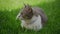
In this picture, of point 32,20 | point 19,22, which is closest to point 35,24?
point 32,20

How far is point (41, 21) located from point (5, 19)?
68 cm

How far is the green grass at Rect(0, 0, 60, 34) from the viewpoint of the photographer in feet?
12.4

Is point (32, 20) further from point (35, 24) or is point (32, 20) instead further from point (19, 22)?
point (19, 22)

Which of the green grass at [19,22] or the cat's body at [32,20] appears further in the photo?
the green grass at [19,22]

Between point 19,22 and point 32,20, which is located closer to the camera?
point 32,20

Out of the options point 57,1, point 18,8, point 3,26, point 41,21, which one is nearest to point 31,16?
point 41,21

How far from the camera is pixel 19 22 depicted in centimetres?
395

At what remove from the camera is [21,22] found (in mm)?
3885

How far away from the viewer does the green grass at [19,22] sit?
3768mm

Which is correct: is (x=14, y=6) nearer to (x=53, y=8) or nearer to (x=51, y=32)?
(x=53, y=8)

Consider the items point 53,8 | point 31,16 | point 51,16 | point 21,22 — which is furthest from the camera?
point 53,8

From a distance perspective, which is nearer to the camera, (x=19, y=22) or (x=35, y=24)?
(x=35, y=24)

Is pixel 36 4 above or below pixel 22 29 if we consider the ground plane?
above

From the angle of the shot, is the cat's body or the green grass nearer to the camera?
the cat's body
